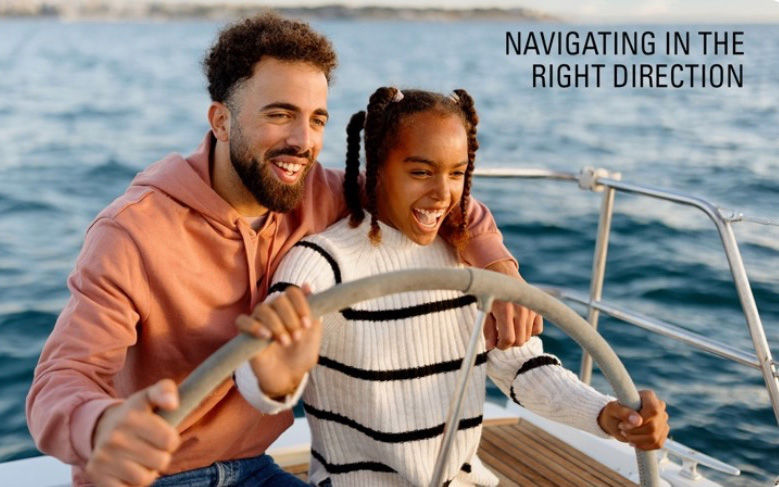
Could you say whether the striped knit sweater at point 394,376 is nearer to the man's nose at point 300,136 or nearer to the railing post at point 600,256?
the man's nose at point 300,136

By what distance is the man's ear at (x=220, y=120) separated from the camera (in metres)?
1.55

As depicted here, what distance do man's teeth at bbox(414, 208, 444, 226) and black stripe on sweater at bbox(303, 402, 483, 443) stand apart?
1.12 ft

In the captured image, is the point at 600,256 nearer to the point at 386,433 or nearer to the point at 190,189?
the point at 386,433

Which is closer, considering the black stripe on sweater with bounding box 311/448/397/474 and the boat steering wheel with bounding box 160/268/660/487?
the boat steering wheel with bounding box 160/268/660/487

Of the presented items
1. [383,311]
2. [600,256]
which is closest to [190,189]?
[383,311]

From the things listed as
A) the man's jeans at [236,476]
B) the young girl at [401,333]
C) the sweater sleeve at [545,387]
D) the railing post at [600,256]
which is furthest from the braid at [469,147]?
the railing post at [600,256]

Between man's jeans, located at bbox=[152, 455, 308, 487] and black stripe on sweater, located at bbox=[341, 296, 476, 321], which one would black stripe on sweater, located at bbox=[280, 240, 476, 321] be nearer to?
black stripe on sweater, located at bbox=[341, 296, 476, 321]

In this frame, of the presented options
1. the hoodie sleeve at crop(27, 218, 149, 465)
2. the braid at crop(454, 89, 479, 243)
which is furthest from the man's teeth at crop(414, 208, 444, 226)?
the hoodie sleeve at crop(27, 218, 149, 465)

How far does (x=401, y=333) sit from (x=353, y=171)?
0.30 meters

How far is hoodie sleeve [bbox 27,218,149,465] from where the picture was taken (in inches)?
44.8

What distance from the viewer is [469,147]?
160cm

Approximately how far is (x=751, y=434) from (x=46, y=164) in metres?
9.02

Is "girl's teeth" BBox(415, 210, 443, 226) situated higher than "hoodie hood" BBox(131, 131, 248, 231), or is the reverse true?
"hoodie hood" BBox(131, 131, 248, 231)

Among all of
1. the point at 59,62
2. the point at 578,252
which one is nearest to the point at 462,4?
the point at 59,62
